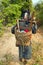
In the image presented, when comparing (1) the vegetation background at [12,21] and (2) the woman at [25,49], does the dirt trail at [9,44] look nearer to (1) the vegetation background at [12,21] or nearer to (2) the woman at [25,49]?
(1) the vegetation background at [12,21]

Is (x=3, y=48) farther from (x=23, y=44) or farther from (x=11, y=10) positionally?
(x=11, y=10)

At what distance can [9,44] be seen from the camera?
330 inches

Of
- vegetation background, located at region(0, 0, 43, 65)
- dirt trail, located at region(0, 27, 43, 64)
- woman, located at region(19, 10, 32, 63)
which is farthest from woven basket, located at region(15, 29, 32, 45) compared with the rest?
dirt trail, located at region(0, 27, 43, 64)

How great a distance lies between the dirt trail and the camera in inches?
293

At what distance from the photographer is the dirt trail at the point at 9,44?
7.45m

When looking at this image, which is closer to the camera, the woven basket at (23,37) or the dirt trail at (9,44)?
the woven basket at (23,37)

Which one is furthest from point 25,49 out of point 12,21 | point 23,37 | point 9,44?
point 12,21

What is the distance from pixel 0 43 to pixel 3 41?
25cm

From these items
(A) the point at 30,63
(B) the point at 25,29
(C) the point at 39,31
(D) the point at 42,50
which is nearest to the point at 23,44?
(B) the point at 25,29

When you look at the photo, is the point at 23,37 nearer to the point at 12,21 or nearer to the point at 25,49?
the point at 25,49

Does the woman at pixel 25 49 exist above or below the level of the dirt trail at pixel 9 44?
above

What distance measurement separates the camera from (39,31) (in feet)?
34.6

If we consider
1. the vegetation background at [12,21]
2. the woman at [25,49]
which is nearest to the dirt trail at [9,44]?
the vegetation background at [12,21]

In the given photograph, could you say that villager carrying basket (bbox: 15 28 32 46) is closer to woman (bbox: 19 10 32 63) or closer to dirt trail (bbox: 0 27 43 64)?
woman (bbox: 19 10 32 63)
